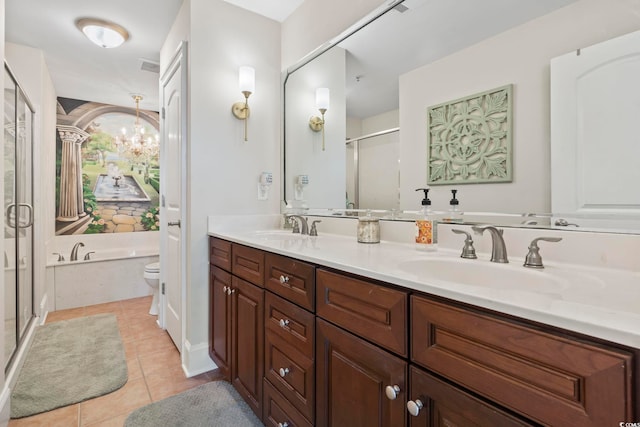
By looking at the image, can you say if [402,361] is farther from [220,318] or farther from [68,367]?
[68,367]

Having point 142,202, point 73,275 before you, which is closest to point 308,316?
point 73,275

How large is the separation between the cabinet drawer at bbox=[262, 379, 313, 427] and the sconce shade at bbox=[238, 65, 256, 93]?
1.73m

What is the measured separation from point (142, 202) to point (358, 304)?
13.9 feet

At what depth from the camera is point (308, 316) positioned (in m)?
1.09

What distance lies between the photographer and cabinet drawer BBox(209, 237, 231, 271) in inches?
67.1

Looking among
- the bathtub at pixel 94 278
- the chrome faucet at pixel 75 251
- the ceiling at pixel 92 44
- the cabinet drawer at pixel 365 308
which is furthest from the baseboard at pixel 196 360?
the chrome faucet at pixel 75 251

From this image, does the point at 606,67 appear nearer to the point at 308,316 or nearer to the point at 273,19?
the point at 308,316

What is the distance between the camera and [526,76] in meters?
1.08

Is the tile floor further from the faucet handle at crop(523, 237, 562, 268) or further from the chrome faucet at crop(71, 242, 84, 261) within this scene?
the faucet handle at crop(523, 237, 562, 268)

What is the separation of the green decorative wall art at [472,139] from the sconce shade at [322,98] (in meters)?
0.80

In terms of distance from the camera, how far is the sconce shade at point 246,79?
2.02 m

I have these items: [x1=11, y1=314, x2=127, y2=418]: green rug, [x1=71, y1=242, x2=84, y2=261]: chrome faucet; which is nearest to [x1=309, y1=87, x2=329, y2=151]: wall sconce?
[x1=11, y1=314, x2=127, y2=418]: green rug

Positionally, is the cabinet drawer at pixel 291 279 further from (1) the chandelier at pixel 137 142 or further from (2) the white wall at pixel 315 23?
(1) the chandelier at pixel 137 142

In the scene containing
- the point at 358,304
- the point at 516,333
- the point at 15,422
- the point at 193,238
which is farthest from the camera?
the point at 193,238
